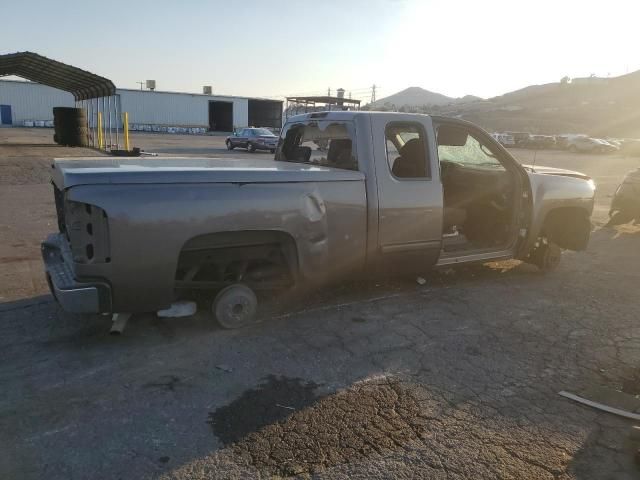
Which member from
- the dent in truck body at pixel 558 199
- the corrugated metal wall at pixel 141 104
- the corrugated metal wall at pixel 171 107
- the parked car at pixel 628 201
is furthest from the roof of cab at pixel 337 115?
the corrugated metal wall at pixel 171 107

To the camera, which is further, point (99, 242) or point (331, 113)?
point (331, 113)

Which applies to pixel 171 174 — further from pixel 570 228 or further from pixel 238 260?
pixel 570 228

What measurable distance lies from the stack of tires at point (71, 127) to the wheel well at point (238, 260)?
2464 cm

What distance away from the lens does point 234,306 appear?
14.2ft

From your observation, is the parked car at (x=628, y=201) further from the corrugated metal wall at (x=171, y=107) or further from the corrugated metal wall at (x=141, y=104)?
the corrugated metal wall at (x=171, y=107)

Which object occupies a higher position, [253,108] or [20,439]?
[253,108]

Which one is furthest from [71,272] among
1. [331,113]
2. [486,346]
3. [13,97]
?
[13,97]

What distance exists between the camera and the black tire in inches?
252

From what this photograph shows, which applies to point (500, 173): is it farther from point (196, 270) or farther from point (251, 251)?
point (196, 270)

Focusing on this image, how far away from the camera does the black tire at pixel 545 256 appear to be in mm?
6398

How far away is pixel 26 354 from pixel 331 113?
348cm

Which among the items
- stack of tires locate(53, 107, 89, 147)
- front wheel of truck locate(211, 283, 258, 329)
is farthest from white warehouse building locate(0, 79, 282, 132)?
front wheel of truck locate(211, 283, 258, 329)

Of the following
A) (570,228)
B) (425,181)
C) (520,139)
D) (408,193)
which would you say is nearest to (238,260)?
(408,193)

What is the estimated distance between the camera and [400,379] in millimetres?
3648
